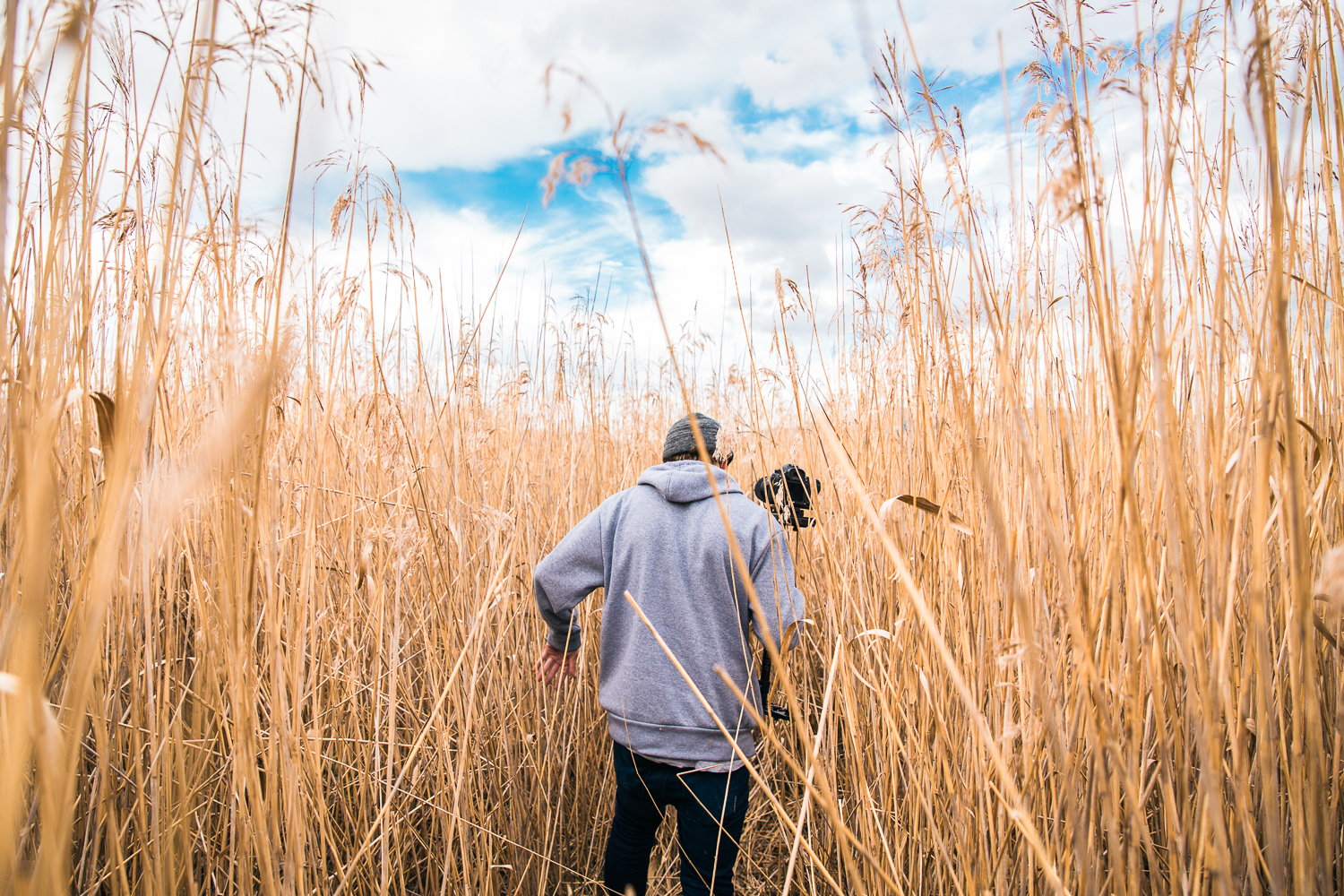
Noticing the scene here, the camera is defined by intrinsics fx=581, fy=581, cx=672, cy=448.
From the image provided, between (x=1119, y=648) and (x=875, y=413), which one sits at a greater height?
(x=875, y=413)

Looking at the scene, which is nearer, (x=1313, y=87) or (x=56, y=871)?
(x=56, y=871)

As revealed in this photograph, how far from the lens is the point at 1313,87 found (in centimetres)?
88

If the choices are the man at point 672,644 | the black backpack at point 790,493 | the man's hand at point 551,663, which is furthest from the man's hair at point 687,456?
the man's hand at point 551,663

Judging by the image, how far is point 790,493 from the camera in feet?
5.85

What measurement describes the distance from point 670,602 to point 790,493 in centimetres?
49

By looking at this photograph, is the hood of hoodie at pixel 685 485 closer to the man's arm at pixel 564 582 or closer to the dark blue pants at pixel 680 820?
the man's arm at pixel 564 582

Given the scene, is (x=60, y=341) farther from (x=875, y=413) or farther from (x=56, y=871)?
(x=875, y=413)

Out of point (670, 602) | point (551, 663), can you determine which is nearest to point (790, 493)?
point (670, 602)

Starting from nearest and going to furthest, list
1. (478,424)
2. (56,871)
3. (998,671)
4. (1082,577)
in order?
1. (56,871)
2. (1082,577)
3. (998,671)
4. (478,424)

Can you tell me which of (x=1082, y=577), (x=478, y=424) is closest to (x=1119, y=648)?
(x=1082, y=577)

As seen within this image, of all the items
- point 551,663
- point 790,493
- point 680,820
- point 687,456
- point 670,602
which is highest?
point 687,456

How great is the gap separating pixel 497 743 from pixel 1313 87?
228 cm

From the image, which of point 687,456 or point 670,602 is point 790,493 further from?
point 670,602

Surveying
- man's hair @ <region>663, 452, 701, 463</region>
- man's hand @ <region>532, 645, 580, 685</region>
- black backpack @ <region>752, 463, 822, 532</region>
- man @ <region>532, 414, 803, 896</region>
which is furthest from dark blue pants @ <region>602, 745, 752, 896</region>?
man's hair @ <region>663, 452, 701, 463</region>
